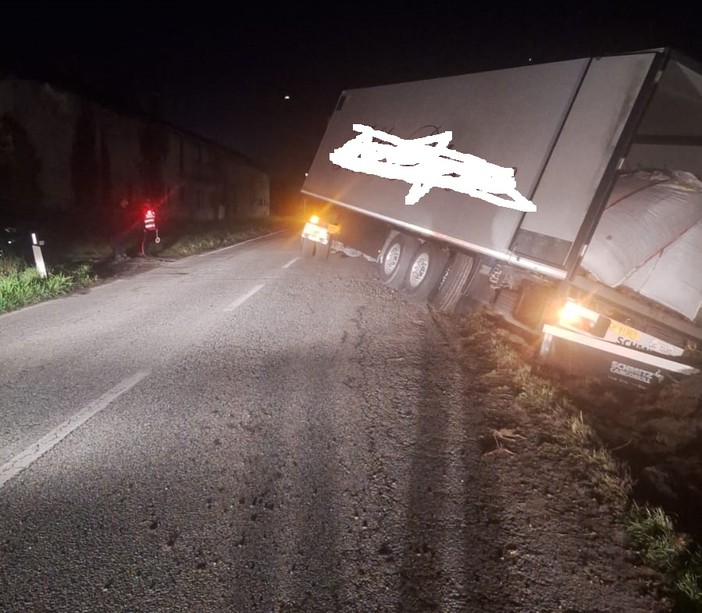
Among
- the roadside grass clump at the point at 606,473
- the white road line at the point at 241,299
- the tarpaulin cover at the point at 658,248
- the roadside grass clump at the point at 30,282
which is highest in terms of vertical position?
the tarpaulin cover at the point at 658,248

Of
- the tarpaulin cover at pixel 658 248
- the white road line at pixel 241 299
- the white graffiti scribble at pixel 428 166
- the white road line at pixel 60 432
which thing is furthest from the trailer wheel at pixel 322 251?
the white road line at pixel 60 432

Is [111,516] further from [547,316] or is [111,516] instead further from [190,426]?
[547,316]

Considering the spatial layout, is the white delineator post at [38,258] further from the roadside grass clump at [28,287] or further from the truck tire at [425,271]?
the truck tire at [425,271]

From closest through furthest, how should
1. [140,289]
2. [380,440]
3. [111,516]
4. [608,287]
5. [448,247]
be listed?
[111,516] < [380,440] < [608,287] < [448,247] < [140,289]

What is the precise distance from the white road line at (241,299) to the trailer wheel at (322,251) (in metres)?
3.57

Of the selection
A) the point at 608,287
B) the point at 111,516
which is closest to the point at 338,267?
the point at 608,287

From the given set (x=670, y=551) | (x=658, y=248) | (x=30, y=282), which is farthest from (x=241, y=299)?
(x=670, y=551)

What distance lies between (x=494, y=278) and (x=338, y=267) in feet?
19.1

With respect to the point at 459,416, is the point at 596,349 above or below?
above

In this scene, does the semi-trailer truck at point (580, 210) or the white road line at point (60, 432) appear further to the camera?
the semi-trailer truck at point (580, 210)

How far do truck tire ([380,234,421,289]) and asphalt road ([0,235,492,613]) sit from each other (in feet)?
9.50

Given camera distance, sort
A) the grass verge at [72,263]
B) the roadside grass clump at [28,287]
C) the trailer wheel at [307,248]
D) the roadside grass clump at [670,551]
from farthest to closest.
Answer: the trailer wheel at [307,248]
the grass verge at [72,263]
the roadside grass clump at [28,287]
the roadside grass clump at [670,551]

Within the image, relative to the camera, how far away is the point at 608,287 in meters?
5.61

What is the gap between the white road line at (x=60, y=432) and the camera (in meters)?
3.51
